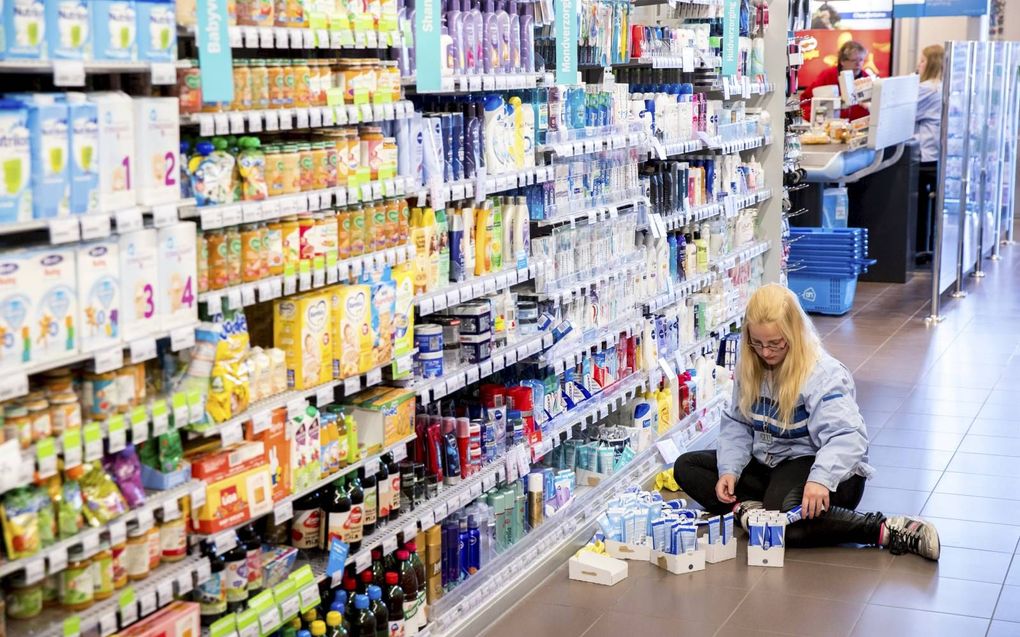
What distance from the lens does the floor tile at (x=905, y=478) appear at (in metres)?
6.65

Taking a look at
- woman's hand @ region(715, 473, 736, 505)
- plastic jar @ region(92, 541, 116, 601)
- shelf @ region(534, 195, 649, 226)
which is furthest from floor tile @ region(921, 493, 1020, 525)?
plastic jar @ region(92, 541, 116, 601)

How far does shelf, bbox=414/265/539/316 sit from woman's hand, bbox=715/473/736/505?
51.2 inches

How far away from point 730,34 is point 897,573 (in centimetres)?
334

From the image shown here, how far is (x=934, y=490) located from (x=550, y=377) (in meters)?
2.12

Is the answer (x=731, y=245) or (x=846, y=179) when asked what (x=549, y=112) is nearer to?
(x=731, y=245)

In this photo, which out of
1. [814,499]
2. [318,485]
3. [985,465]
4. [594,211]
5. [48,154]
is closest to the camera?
[48,154]

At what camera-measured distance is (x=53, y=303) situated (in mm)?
3131

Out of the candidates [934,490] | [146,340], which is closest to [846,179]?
[934,490]

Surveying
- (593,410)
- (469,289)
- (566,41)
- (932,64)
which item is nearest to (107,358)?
(469,289)

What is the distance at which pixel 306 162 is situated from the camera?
4.05m

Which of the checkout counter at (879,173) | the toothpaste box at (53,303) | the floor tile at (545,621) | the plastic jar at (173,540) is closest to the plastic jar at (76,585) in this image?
the plastic jar at (173,540)

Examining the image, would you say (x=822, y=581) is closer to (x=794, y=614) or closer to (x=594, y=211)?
(x=794, y=614)

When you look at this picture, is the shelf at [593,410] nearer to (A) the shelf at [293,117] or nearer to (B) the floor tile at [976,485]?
(B) the floor tile at [976,485]

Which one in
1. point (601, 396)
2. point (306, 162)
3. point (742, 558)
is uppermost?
point (306, 162)
